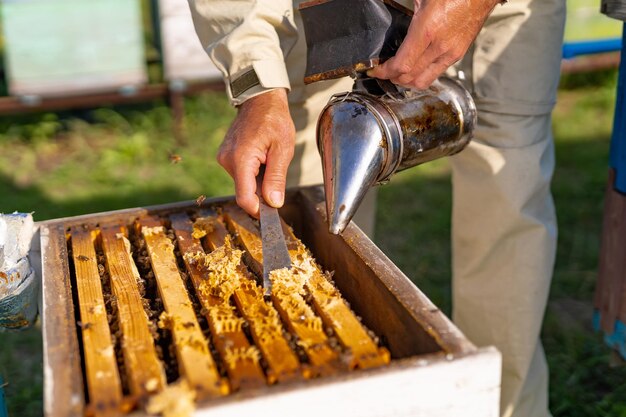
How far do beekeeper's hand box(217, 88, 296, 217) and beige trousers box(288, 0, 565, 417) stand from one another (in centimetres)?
57

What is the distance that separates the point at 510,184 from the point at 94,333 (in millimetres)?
1371

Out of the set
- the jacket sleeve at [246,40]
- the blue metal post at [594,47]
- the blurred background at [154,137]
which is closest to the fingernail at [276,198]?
the jacket sleeve at [246,40]

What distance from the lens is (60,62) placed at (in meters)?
4.59

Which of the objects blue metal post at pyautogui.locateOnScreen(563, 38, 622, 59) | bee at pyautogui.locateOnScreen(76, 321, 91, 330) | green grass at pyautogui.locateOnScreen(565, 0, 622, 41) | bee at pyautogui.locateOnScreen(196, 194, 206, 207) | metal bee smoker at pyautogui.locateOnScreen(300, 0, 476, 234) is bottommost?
bee at pyautogui.locateOnScreen(76, 321, 91, 330)

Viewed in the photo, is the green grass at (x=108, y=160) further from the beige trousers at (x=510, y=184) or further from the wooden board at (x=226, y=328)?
the wooden board at (x=226, y=328)

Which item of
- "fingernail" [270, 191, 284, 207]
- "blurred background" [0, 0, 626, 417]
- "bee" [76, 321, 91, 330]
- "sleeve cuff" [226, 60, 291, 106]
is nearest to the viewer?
"bee" [76, 321, 91, 330]

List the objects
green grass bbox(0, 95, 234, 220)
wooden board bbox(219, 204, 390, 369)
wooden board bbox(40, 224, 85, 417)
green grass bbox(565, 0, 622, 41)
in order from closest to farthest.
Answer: wooden board bbox(40, 224, 85, 417) → wooden board bbox(219, 204, 390, 369) → green grass bbox(0, 95, 234, 220) → green grass bbox(565, 0, 622, 41)

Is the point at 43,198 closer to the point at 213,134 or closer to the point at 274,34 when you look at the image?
A: the point at 213,134

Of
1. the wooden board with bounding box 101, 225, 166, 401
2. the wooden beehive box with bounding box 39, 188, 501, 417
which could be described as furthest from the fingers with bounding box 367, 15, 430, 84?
the wooden board with bounding box 101, 225, 166, 401

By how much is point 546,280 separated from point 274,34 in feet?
3.73

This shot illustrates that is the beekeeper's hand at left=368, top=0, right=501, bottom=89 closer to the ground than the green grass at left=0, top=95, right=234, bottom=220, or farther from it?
farther from it

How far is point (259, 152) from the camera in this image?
179cm

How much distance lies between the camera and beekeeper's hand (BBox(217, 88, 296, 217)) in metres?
1.76

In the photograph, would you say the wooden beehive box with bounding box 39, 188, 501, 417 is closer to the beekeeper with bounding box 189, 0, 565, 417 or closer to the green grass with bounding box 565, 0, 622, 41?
the beekeeper with bounding box 189, 0, 565, 417
